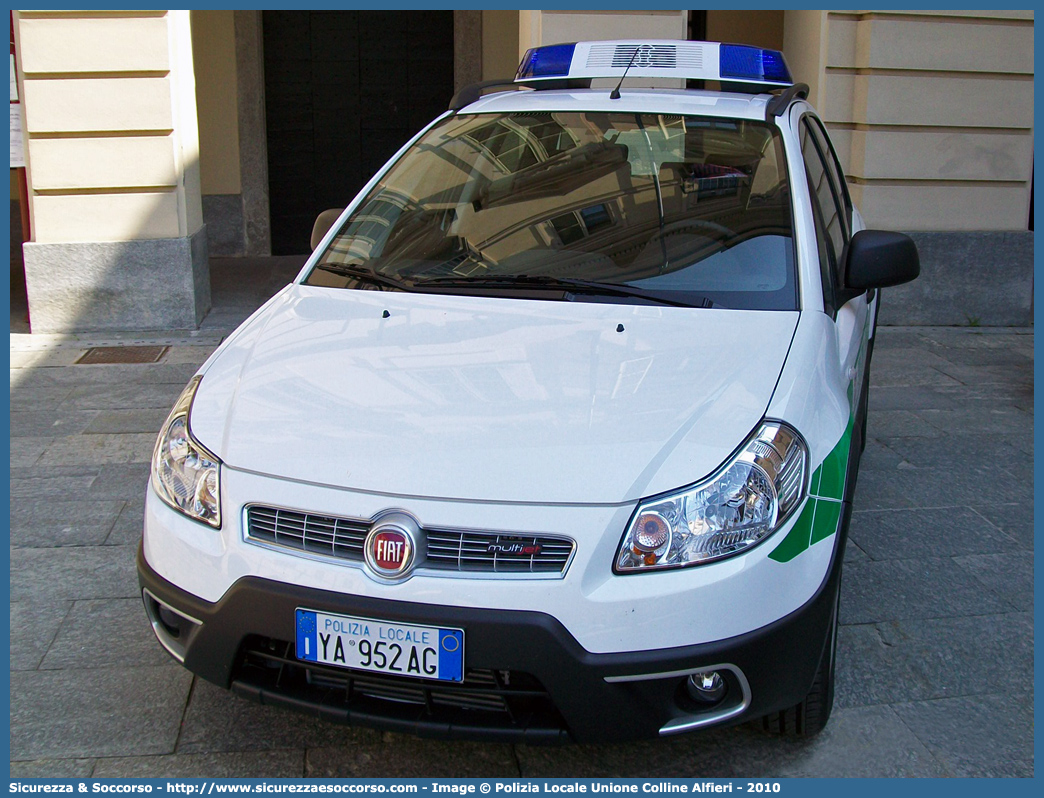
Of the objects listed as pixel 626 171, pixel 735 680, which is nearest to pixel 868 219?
pixel 626 171

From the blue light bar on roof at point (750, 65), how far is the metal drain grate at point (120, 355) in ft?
13.4

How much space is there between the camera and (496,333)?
2.96m

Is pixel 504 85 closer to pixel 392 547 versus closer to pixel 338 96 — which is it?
pixel 392 547

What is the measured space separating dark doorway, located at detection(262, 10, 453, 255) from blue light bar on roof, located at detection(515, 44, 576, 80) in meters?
5.97

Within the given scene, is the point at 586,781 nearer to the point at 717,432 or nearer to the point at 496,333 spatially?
the point at 717,432

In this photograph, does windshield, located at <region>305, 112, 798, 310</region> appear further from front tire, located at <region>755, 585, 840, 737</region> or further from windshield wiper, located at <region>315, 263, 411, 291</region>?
front tire, located at <region>755, 585, 840, 737</region>

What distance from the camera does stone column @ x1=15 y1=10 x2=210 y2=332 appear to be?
6852 millimetres

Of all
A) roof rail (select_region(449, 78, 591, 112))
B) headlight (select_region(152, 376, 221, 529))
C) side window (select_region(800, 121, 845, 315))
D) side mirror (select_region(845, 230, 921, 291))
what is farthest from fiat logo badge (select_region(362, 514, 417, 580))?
roof rail (select_region(449, 78, 591, 112))

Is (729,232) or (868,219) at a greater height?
(729,232)

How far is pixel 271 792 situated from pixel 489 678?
733 mm

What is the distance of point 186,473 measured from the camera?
2611 millimetres

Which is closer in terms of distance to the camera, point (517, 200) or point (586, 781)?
point (586, 781)

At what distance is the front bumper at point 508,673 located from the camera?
226 centimetres

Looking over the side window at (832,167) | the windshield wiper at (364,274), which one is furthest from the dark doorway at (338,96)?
the windshield wiper at (364,274)
